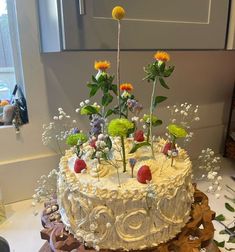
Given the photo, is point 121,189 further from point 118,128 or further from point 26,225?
point 26,225

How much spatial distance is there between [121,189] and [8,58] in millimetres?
716

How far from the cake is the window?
46 centimetres

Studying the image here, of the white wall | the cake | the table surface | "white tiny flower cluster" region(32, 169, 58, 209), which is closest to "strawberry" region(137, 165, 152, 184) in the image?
the cake

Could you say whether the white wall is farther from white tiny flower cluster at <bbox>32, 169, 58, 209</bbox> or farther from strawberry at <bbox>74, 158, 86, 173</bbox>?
strawberry at <bbox>74, 158, 86, 173</bbox>

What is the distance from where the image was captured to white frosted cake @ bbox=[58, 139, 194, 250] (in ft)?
1.70

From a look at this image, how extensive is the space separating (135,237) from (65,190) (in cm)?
18

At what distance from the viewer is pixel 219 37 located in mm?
812

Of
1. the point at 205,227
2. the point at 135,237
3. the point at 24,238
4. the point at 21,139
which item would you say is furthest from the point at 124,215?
the point at 21,139

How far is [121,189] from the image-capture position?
0.52 meters

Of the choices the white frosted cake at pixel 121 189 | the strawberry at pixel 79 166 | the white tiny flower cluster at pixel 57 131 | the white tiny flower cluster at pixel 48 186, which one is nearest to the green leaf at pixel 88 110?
the white frosted cake at pixel 121 189

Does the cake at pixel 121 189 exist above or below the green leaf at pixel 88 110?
below

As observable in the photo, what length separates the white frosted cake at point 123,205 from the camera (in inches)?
20.4

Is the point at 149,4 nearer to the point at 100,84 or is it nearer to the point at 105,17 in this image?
the point at 105,17

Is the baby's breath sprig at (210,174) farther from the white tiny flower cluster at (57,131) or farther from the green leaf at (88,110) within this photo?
the white tiny flower cluster at (57,131)
